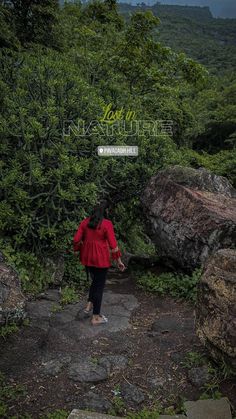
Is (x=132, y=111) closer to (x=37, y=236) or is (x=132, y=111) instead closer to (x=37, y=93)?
(x=37, y=93)

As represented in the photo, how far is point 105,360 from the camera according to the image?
5.52 metres

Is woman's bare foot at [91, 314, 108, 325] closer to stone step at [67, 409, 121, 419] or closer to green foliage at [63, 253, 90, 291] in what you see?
green foliage at [63, 253, 90, 291]

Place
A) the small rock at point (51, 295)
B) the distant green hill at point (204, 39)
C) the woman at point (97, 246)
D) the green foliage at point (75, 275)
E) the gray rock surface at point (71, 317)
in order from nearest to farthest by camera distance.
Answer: the gray rock surface at point (71, 317)
the woman at point (97, 246)
the small rock at point (51, 295)
the green foliage at point (75, 275)
the distant green hill at point (204, 39)

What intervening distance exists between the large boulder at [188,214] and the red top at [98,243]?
6.43ft

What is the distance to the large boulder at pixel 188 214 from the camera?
765 cm

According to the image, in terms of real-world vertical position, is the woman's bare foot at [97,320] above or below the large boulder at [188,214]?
below

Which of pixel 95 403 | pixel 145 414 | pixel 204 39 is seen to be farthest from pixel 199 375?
pixel 204 39

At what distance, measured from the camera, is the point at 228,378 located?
495 cm

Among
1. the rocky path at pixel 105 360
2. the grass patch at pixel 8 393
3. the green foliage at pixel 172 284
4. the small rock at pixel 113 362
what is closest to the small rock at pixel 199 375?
the rocky path at pixel 105 360

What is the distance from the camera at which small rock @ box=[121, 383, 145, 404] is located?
481 cm

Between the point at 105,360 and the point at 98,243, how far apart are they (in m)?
1.59

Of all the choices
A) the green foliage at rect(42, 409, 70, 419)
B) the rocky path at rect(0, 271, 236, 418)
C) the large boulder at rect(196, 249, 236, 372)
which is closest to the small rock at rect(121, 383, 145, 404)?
the rocky path at rect(0, 271, 236, 418)

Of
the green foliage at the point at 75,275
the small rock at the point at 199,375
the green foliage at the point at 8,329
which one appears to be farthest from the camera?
the green foliage at the point at 75,275

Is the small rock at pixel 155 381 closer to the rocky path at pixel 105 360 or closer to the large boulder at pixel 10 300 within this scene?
the rocky path at pixel 105 360
